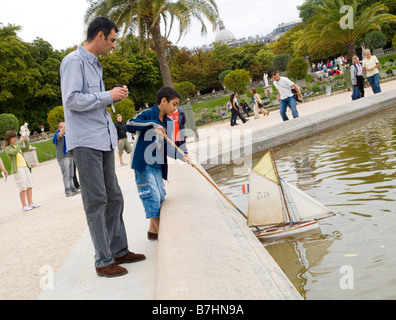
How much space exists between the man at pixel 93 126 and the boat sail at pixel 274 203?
1.75m

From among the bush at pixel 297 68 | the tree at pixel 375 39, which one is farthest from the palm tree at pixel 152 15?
the tree at pixel 375 39

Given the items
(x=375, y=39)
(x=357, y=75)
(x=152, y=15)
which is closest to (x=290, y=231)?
(x=357, y=75)

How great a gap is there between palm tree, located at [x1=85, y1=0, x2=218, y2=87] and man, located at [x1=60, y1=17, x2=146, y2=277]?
15715 mm

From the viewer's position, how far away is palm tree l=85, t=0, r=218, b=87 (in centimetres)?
1856

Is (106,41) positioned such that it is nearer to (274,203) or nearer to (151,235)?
(151,235)

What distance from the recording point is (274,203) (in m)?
4.43

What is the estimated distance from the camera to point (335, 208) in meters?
4.79

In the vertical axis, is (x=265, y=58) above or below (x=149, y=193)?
above

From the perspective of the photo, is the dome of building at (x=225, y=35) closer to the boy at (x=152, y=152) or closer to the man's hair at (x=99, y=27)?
the boy at (x=152, y=152)

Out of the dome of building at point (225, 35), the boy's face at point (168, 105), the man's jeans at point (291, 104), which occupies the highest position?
the dome of building at point (225, 35)

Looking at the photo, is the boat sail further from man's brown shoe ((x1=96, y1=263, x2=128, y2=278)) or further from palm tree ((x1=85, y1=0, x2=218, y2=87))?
palm tree ((x1=85, y1=0, x2=218, y2=87))

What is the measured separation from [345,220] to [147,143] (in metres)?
2.15

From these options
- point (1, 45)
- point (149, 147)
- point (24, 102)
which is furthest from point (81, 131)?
point (24, 102)

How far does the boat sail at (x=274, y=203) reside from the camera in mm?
4363
